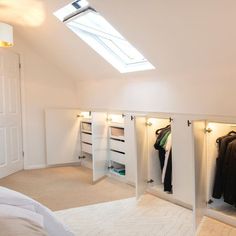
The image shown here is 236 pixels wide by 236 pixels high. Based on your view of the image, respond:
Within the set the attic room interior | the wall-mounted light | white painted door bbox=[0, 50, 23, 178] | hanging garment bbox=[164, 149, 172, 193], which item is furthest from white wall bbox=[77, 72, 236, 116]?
the wall-mounted light

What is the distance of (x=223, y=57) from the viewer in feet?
8.29

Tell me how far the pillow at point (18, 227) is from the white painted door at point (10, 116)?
3510mm

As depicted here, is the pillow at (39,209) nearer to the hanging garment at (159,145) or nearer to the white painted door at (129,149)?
the hanging garment at (159,145)

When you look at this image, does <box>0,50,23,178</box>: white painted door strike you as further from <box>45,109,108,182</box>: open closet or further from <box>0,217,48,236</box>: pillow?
<box>0,217,48,236</box>: pillow

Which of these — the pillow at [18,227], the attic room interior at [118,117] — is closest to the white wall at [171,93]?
the attic room interior at [118,117]

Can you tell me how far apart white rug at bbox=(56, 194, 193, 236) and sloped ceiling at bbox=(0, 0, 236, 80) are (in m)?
1.40

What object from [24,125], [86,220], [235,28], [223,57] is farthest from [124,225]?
[24,125]

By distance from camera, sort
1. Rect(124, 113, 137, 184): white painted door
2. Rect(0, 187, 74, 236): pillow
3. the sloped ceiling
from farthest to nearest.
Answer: Rect(124, 113, 137, 184): white painted door
the sloped ceiling
Rect(0, 187, 74, 236): pillow

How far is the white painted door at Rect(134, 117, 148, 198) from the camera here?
3314 mm

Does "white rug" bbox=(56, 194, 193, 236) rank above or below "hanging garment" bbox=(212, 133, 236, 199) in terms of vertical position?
below

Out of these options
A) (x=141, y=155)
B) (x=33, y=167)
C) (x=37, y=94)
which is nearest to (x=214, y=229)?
(x=141, y=155)

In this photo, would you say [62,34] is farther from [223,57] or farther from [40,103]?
[223,57]

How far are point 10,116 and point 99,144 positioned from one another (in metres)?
1.58

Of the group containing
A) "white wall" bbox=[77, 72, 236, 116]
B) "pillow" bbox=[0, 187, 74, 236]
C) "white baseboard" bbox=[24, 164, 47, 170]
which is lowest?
"white baseboard" bbox=[24, 164, 47, 170]
